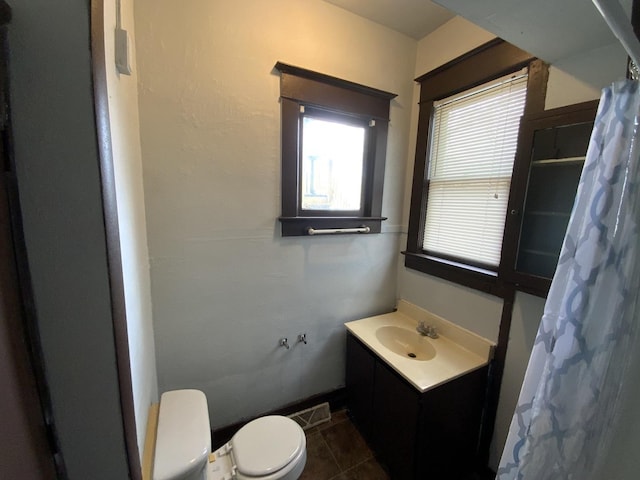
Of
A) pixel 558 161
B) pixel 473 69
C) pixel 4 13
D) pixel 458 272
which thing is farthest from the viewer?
pixel 458 272

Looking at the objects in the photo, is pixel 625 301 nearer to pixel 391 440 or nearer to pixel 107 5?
pixel 391 440

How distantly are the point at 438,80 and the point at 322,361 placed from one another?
2050 millimetres

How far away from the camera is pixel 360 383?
5.32 feet

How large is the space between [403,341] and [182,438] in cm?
137

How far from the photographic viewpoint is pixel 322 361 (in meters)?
1.76

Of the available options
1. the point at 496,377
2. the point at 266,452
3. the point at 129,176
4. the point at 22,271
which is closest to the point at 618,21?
the point at 22,271

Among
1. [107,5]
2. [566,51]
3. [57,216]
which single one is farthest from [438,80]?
[57,216]

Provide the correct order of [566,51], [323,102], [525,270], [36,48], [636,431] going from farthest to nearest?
[323,102] → [525,270] → [566,51] → [636,431] → [36,48]

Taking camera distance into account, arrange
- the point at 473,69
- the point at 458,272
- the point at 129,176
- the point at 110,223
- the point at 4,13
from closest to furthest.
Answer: the point at 4,13, the point at 110,223, the point at 129,176, the point at 473,69, the point at 458,272

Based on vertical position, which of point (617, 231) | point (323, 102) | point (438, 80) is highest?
point (438, 80)

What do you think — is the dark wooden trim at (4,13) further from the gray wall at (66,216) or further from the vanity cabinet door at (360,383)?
the vanity cabinet door at (360,383)

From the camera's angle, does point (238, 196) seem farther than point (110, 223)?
Yes

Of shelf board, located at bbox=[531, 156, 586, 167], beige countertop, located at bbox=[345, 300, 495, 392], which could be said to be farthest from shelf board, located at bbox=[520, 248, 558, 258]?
beige countertop, located at bbox=[345, 300, 495, 392]

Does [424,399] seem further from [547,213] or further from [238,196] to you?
[238,196]
